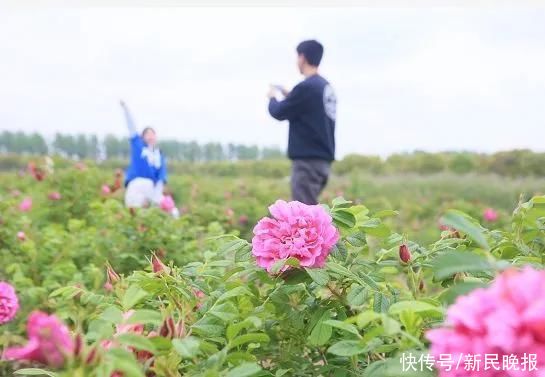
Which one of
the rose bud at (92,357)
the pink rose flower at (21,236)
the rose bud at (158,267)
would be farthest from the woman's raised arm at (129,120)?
the rose bud at (92,357)

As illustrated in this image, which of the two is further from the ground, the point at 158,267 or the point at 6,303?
the point at 158,267

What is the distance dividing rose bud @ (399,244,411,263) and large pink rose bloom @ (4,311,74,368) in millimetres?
650

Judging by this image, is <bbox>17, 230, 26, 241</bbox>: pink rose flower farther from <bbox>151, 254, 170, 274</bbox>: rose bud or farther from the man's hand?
<bbox>151, 254, 170, 274</bbox>: rose bud

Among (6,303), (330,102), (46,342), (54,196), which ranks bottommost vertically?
(54,196)

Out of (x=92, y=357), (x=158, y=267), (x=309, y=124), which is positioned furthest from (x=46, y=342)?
(x=309, y=124)

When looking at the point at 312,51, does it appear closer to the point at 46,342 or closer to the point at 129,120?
the point at 129,120

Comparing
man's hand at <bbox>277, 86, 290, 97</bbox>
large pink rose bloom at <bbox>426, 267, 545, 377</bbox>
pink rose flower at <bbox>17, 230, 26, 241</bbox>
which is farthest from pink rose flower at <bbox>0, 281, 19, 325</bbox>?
man's hand at <bbox>277, 86, 290, 97</bbox>

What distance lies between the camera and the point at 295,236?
1059mm

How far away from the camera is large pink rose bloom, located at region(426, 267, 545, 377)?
57 centimetres

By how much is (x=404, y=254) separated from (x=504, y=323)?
23.1 inches

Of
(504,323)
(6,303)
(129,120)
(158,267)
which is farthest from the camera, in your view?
(129,120)

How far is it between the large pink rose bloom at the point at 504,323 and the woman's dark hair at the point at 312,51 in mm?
3862

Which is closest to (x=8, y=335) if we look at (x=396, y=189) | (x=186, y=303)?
(x=186, y=303)

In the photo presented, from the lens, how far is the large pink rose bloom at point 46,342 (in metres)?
0.63
